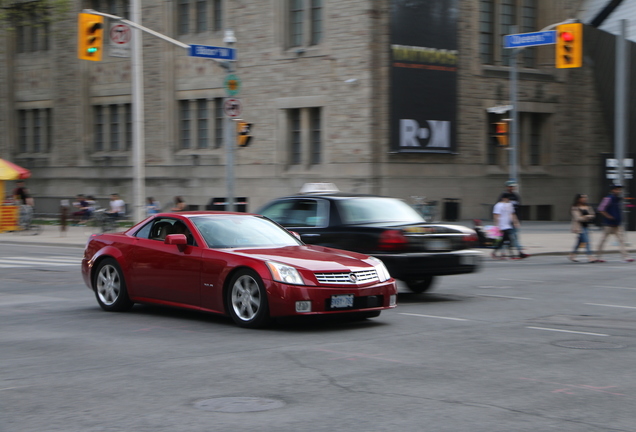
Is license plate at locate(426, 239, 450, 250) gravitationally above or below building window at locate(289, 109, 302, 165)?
below

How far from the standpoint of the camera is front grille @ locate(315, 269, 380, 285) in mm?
9688

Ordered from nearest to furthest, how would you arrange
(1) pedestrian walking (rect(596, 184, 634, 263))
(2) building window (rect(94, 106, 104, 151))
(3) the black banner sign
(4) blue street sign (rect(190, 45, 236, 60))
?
(1) pedestrian walking (rect(596, 184, 634, 263))
(4) blue street sign (rect(190, 45, 236, 60))
(3) the black banner sign
(2) building window (rect(94, 106, 104, 151))

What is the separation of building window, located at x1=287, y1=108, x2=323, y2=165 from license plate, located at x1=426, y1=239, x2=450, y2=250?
2382 cm

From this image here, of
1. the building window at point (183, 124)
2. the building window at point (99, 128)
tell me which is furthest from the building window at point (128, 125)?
the building window at point (183, 124)

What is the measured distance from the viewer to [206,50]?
22094 mm

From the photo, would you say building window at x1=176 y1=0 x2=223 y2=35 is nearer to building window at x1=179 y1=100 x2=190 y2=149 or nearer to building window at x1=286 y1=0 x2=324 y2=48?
building window at x1=179 y1=100 x2=190 y2=149

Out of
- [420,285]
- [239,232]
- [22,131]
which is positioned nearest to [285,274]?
[239,232]

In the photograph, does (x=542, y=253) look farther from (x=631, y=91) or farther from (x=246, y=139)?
(x=631, y=91)

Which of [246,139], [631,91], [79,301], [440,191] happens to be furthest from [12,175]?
[631,91]

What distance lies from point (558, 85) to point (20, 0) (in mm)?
27176

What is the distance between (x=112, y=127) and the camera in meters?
44.8

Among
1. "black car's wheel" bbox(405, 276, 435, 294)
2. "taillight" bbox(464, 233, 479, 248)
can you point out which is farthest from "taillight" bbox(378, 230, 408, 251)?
"black car's wheel" bbox(405, 276, 435, 294)

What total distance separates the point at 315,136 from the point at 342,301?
27589mm

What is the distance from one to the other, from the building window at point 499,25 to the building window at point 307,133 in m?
7.47
